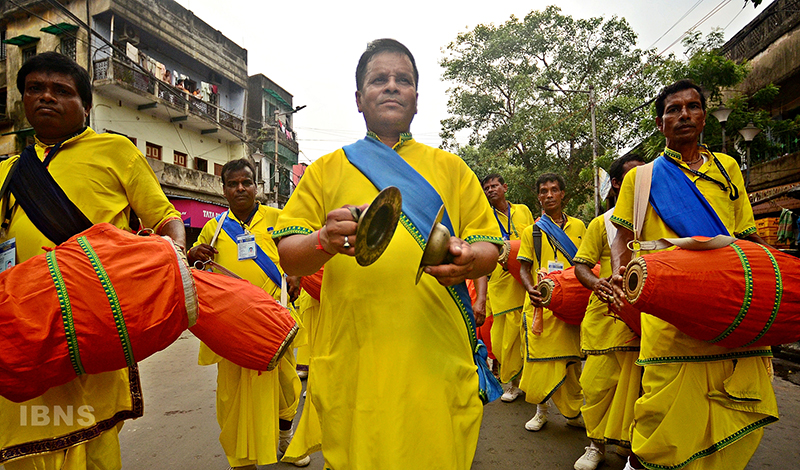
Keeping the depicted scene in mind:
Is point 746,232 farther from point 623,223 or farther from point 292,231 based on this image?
point 292,231

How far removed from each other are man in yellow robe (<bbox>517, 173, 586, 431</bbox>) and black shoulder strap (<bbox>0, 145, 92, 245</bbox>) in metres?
3.11

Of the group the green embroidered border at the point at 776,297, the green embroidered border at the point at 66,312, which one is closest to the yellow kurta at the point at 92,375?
the green embroidered border at the point at 66,312

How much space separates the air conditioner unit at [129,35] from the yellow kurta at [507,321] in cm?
1835

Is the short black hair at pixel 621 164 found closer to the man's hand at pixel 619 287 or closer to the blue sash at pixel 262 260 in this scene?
the man's hand at pixel 619 287

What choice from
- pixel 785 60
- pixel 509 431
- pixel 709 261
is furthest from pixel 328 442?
pixel 785 60

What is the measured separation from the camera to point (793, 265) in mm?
1955

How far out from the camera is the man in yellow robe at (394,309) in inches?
57.1

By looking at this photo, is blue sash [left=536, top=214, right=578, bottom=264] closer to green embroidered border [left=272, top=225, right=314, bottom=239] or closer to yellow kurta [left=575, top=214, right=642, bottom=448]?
yellow kurta [left=575, top=214, right=642, bottom=448]

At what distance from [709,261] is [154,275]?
82.9 inches

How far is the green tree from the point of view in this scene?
18.8 m

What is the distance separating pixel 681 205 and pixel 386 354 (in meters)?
1.75

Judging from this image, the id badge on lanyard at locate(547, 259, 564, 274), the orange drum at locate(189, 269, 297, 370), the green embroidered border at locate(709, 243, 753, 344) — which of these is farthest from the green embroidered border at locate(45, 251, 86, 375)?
the id badge on lanyard at locate(547, 259, 564, 274)

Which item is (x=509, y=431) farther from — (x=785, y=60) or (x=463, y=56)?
(x=463, y=56)

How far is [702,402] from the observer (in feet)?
7.41
